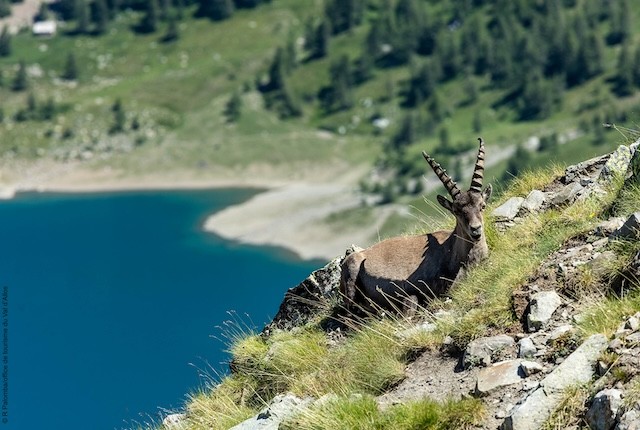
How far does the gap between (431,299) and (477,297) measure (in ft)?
6.31

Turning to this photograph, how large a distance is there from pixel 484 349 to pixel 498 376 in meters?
0.70

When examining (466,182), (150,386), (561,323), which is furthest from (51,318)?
(561,323)

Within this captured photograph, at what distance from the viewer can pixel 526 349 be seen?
417 inches

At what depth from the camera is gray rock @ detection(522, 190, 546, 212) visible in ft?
50.9

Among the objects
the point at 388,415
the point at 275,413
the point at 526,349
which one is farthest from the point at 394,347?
the point at 526,349

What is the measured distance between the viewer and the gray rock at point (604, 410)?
342 inches

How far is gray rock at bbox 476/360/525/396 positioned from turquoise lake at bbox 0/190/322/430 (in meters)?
42.1

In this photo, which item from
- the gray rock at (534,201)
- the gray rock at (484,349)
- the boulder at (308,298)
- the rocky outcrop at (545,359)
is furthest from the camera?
the boulder at (308,298)

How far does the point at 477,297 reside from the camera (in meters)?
12.6

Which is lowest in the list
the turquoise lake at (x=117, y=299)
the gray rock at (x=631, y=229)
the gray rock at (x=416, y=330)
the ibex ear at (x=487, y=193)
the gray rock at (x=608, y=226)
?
the turquoise lake at (x=117, y=299)

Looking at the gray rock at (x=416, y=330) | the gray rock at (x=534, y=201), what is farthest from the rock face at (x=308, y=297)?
the gray rock at (x=416, y=330)

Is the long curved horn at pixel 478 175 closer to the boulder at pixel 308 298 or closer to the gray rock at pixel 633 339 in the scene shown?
the boulder at pixel 308 298

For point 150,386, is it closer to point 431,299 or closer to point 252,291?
point 252,291

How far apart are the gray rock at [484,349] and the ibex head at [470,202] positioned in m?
3.77
